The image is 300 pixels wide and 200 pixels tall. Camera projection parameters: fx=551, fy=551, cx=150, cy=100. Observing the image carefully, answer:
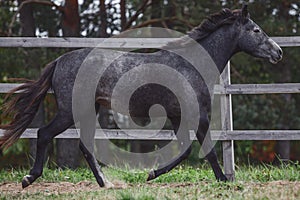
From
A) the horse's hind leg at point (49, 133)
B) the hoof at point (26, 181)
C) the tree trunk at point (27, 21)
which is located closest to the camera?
the hoof at point (26, 181)

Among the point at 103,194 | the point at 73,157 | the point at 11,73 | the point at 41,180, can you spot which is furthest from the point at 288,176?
the point at 11,73

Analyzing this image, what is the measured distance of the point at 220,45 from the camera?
6.02m

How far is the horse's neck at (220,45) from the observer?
6.00 metres

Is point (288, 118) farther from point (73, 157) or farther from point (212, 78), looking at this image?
point (212, 78)

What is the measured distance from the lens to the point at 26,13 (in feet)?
43.9

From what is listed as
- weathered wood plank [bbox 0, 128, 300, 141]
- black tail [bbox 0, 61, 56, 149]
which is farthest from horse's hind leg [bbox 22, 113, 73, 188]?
weathered wood plank [bbox 0, 128, 300, 141]

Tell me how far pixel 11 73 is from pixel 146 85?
7.74 meters

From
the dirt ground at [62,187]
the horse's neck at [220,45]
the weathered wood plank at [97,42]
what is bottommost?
the dirt ground at [62,187]

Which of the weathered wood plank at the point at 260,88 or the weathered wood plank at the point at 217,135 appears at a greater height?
the weathered wood plank at the point at 260,88

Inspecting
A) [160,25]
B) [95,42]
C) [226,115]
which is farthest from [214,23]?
[160,25]

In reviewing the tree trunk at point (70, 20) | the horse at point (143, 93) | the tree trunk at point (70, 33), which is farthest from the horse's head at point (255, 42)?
the tree trunk at point (70, 20)

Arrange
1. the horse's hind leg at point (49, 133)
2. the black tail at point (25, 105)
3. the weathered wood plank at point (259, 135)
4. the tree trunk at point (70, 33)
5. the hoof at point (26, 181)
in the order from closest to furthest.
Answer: the hoof at point (26, 181) → the horse's hind leg at point (49, 133) → the black tail at point (25, 105) → the weathered wood plank at point (259, 135) → the tree trunk at point (70, 33)

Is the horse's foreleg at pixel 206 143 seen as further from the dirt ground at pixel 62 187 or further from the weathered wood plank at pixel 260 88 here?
the weathered wood plank at pixel 260 88

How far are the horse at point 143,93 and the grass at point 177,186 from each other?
32 centimetres
